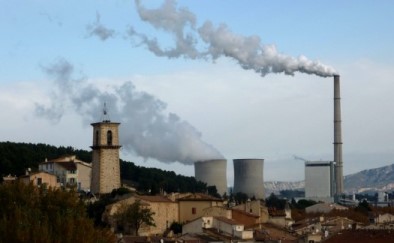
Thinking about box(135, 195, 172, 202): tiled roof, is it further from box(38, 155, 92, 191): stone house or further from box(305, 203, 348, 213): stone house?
box(305, 203, 348, 213): stone house

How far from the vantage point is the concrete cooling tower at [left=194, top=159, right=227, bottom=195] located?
113000mm

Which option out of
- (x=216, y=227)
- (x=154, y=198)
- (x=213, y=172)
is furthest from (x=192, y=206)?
(x=213, y=172)

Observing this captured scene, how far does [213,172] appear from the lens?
11369 centimetres

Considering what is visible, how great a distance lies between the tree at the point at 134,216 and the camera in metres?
66.3

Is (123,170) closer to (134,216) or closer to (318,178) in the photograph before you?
(134,216)

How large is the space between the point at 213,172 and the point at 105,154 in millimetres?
35339

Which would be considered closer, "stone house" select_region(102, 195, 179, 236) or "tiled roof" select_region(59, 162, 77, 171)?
"stone house" select_region(102, 195, 179, 236)

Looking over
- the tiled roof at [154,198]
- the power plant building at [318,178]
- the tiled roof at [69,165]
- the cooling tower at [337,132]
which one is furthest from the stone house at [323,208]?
the power plant building at [318,178]

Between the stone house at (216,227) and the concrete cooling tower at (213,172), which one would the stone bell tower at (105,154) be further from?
the concrete cooling tower at (213,172)

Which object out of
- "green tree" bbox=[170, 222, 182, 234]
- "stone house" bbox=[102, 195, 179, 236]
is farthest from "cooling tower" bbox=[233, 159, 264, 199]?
"green tree" bbox=[170, 222, 182, 234]

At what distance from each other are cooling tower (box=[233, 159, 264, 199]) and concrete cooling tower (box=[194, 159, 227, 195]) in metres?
1.56

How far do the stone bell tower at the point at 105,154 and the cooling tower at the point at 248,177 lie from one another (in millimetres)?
35326

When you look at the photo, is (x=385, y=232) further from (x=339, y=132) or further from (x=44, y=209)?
(x=339, y=132)

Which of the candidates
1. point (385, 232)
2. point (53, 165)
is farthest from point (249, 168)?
point (385, 232)
